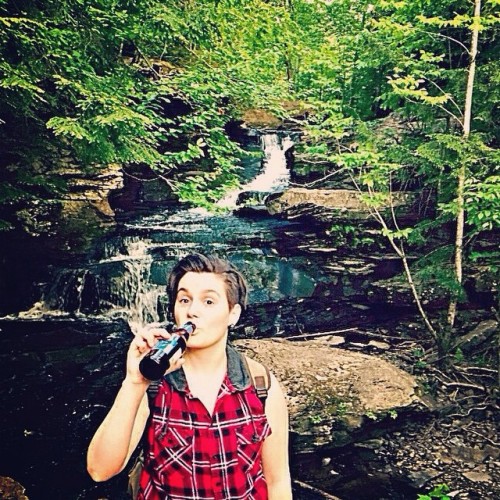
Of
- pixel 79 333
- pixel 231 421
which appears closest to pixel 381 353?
pixel 79 333

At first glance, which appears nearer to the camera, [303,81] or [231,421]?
[231,421]

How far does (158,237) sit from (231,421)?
31.8 ft

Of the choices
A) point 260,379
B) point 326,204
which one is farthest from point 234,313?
A: point 326,204

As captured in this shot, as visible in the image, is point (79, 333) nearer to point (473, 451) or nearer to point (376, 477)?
point (376, 477)

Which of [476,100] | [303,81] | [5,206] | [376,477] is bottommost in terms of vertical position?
[376,477]

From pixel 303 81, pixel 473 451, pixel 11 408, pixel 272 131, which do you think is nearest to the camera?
pixel 473 451

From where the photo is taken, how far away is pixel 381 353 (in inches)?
320

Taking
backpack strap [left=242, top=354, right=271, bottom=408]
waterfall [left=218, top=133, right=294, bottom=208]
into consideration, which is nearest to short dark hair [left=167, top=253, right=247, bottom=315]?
backpack strap [left=242, top=354, right=271, bottom=408]

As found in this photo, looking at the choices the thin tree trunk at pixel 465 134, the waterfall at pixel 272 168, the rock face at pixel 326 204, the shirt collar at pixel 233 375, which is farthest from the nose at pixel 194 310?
the waterfall at pixel 272 168

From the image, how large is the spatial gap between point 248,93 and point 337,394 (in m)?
4.64

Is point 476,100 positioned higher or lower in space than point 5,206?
higher

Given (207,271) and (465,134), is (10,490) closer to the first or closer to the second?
(207,271)

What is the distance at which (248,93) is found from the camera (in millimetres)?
7484

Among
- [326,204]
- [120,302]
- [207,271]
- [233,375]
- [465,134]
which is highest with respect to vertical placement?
[465,134]
